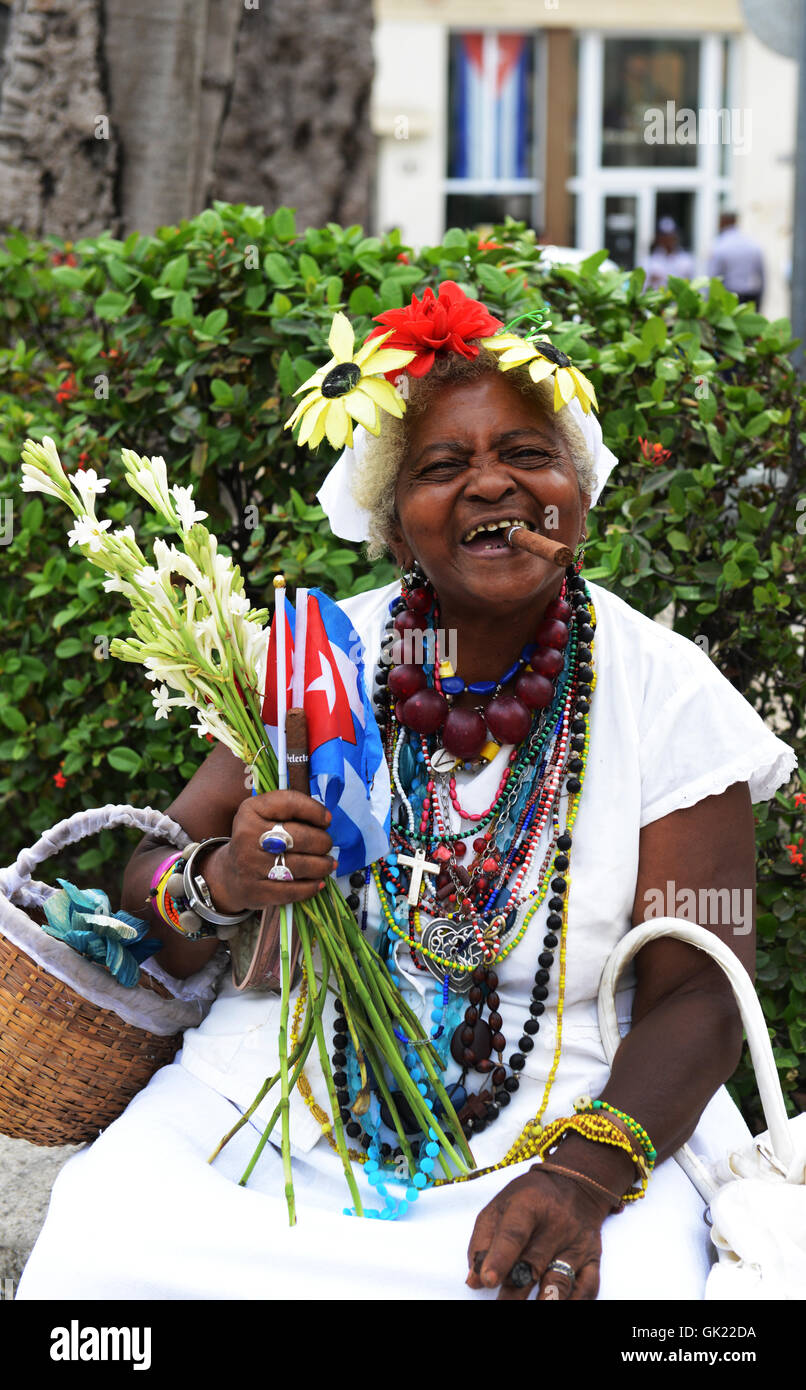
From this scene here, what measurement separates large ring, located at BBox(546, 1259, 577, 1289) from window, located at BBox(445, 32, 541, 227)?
1905 cm

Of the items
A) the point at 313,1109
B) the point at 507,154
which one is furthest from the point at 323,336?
the point at 507,154

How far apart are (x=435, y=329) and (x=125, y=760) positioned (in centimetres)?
171

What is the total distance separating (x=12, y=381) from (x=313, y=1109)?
2578mm

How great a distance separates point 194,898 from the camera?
245 cm

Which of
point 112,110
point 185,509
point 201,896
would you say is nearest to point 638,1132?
point 201,896

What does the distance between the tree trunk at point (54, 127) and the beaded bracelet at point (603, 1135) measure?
13.7 ft

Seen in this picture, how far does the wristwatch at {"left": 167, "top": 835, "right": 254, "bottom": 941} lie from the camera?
2.45 m

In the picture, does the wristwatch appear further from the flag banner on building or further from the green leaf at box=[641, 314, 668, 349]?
the flag banner on building

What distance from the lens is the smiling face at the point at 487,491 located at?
2490mm

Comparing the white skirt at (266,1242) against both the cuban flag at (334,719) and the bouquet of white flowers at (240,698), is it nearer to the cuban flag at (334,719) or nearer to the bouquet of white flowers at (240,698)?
the bouquet of white flowers at (240,698)

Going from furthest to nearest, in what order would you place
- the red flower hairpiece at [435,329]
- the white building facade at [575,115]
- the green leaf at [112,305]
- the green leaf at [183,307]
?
the white building facade at [575,115] < the green leaf at [112,305] < the green leaf at [183,307] < the red flower hairpiece at [435,329]

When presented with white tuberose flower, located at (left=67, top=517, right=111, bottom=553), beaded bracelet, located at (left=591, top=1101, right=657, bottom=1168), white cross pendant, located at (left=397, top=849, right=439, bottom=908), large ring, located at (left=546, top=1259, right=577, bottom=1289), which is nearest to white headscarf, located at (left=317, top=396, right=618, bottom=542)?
white tuberose flower, located at (left=67, top=517, right=111, bottom=553)

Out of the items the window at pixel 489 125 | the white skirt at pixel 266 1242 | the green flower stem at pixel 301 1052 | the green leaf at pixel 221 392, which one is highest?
the window at pixel 489 125

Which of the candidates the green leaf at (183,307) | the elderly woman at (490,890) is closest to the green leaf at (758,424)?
the elderly woman at (490,890)
